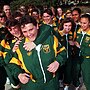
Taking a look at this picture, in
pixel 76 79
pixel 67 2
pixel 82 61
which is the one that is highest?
pixel 82 61

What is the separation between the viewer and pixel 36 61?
4648 millimetres

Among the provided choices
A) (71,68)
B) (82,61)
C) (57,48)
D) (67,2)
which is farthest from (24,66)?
(67,2)

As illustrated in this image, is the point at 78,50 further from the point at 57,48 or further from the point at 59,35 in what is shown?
the point at 57,48

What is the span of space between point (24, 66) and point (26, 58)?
0.12 meters

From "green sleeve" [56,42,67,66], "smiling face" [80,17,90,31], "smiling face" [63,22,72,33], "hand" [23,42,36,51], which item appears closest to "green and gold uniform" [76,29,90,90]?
"smiling face" [80,17,90,31]

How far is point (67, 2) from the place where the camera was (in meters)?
32.3

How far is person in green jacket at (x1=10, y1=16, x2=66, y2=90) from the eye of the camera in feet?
15.2

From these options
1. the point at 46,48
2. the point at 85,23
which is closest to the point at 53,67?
the point at 46,48

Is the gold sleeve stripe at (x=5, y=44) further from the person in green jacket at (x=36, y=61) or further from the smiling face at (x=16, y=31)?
the person in green jacket at (x=36, y=61)

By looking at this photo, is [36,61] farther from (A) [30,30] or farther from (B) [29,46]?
(A) [30,30]

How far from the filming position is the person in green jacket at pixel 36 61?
4625 mm

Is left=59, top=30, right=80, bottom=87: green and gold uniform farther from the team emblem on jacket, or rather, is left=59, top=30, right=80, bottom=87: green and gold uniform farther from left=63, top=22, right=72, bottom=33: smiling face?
the team emblem on jacket

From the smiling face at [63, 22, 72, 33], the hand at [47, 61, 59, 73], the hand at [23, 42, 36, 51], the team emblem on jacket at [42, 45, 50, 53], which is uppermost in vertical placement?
the hand at [23, 42, 36, 51]

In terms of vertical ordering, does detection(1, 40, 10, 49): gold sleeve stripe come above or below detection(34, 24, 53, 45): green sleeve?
below
